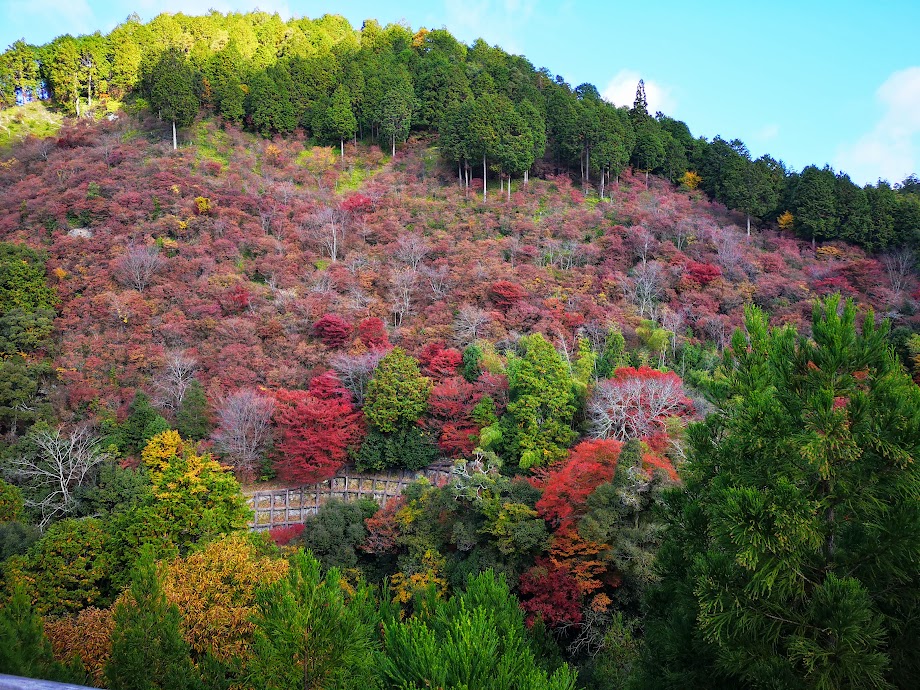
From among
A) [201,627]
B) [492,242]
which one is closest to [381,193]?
[492,242]

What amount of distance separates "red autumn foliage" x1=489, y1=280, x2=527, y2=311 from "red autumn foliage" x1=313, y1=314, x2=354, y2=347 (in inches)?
297

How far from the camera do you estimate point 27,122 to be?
48125mm

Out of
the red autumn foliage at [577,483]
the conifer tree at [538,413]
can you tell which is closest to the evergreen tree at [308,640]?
the red autumn foliage at [577,483]

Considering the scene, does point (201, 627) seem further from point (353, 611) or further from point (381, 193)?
point (381, 193)

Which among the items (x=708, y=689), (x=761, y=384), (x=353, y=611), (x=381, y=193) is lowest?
(x=708, y=689)

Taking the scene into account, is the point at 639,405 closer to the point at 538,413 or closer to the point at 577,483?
the point at 538,413

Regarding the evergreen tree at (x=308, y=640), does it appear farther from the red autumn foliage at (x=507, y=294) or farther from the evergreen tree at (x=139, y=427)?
the red autumn foliage at (x=507, y=294)

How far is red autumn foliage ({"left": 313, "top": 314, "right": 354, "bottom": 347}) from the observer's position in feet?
90.5

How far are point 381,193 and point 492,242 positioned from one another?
10759 millimetres

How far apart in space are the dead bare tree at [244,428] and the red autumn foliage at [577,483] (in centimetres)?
1222

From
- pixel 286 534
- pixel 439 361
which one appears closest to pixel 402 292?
pixel 439 361

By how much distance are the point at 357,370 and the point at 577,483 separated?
1168cm

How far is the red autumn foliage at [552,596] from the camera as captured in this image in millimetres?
14195

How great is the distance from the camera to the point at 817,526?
621cm
